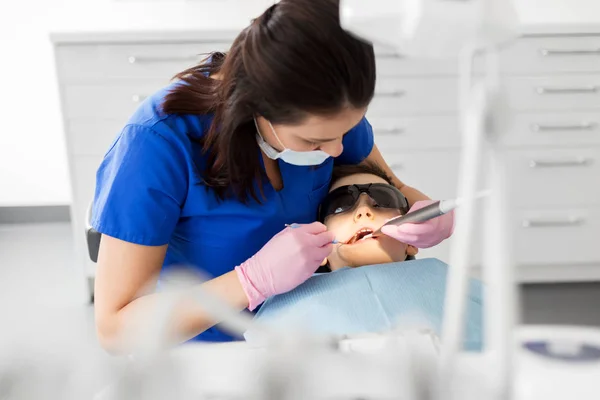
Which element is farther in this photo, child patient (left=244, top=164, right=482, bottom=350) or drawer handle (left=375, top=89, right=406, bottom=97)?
drawer handle (left=375, top=89, right=406, bottom=97)

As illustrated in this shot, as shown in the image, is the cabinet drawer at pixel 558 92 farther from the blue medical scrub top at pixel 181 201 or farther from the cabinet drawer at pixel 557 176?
the blue medical scrub top at pixel 181 201

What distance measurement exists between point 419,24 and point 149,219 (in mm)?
696

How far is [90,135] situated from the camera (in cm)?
230

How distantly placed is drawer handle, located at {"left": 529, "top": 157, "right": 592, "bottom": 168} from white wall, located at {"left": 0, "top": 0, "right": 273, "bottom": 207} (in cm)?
140

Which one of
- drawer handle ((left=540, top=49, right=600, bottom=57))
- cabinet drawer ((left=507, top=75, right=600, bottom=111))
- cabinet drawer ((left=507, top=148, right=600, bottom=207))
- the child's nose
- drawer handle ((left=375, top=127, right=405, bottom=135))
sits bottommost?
cabinet drawer ((left=507, top=148, right=600, bottom=207))

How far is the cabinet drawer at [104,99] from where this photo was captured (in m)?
2.26

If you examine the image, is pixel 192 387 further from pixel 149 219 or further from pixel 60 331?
pixel 149 219

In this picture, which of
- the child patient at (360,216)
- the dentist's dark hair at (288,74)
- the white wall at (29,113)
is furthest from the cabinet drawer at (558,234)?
the white wall at (29,113)

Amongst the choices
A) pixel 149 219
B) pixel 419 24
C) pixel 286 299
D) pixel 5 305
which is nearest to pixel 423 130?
pixel 286 299

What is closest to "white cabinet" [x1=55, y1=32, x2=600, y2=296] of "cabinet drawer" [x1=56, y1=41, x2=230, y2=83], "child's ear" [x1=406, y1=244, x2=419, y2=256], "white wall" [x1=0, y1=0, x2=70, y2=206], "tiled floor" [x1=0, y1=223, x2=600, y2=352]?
"cabinet drawer" [x1=56, y1=41, x2=230, y2=83]

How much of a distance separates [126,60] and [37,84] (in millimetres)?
1153

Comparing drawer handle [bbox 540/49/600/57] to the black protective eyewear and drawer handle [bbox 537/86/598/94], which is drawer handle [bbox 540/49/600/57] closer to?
drawer handle [bbox 537/86/598/94]

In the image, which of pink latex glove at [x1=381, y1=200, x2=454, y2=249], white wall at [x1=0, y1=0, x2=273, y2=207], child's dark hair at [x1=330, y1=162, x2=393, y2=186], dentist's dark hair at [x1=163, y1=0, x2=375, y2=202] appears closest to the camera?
→ dentist's dark hair at [x1=163, y1=0, x2=375, y2=202]

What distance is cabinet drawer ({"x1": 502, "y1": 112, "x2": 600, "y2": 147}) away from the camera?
2.37 m
